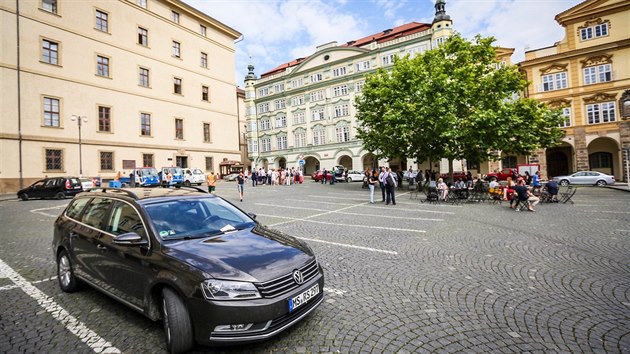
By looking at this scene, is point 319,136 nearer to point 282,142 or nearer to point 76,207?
point 282,142

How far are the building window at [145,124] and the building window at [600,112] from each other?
1824 inches

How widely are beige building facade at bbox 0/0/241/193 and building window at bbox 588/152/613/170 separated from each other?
44.0 metres

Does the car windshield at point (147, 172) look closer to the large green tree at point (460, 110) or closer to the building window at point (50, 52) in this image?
the building window at point (50, 52)

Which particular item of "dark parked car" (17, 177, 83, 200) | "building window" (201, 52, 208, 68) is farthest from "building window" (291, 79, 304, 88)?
"dark parked car" (17, 177, 83, 200)

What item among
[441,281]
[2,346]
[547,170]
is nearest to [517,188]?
[441,281]

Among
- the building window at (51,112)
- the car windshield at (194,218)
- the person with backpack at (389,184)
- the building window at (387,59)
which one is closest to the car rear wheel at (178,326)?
the car windshield at (194,218)

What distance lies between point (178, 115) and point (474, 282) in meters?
39.4

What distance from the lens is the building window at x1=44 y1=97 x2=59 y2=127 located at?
88.7ft

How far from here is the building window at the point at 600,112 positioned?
29219 mm

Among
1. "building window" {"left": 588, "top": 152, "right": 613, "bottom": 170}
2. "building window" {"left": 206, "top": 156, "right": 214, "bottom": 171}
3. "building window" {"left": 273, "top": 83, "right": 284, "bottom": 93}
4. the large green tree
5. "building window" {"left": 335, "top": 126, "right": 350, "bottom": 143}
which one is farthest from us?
"building window" {"left": 273, "top": 83, "right": 284, "bottom": 93}

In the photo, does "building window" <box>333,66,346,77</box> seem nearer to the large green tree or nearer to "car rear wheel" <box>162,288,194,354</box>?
the large green tree

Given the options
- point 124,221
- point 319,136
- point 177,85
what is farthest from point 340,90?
point 124,221

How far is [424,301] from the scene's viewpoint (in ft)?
13.8

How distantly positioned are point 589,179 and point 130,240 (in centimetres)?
3400
